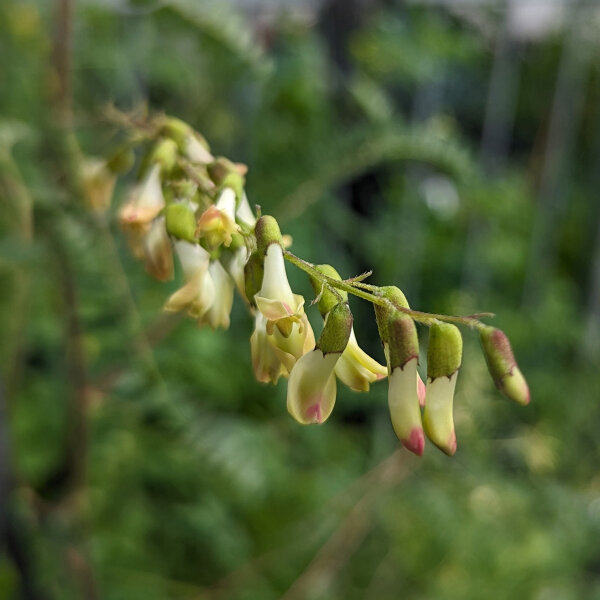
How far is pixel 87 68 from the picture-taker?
4.61ft

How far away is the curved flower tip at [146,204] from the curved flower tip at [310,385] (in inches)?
5.3

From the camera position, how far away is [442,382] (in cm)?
28

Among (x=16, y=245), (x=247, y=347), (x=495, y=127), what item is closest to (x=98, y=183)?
(x=16, y=245)

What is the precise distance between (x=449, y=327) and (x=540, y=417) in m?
1.24

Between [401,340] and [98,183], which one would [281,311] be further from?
[98,183]

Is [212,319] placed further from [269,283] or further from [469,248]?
[469,248]

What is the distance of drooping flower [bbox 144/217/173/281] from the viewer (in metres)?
0.35

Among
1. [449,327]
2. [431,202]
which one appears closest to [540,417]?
[431,202]

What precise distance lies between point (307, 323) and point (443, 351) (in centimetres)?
5

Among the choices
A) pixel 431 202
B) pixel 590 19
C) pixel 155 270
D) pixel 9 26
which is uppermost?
pixel 155 270

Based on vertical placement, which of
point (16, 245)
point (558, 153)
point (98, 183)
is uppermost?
point (98, 183)

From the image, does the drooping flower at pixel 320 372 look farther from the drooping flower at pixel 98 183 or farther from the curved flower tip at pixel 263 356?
the drooping flower at pixel 98 183

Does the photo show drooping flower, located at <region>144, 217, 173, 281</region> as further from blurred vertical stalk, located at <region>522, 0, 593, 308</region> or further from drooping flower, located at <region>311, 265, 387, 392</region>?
blurred vertical stalk, located at <region>522, 0, 593, 308</region>

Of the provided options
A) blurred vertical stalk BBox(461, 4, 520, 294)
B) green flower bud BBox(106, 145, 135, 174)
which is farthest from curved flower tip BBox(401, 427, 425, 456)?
blurred vertical stalk BBox(461, 4, 520, 294)
